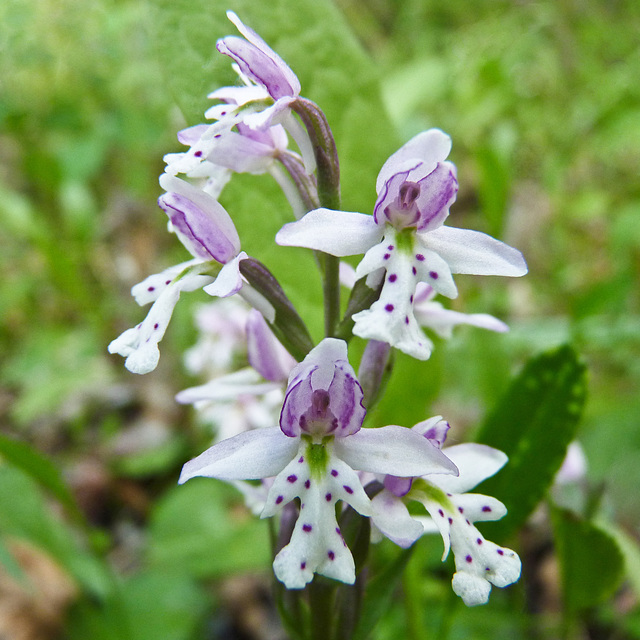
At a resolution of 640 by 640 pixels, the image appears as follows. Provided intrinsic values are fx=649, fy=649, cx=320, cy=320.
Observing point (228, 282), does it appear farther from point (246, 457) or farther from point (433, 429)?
point (433, 429)

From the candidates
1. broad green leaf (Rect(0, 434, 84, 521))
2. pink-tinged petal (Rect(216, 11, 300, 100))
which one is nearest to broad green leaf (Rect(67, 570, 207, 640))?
broad green leaf (Rect(0, 434, 84, 521))

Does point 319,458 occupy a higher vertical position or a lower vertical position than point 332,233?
lower

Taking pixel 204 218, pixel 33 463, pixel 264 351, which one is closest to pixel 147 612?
pixel 33 463

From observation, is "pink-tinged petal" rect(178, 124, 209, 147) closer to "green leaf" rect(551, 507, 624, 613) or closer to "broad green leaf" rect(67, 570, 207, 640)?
"green leaf" rect(551, 507, 624, 613)

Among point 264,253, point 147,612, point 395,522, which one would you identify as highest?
point 264,253

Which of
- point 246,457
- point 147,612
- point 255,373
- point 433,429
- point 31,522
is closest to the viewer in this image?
point 246,457

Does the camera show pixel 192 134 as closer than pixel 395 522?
No

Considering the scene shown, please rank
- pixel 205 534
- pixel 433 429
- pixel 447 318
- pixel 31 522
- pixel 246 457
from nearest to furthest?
1. pixel 246 457
2. pixel 433 429
3. pixel 447 318
4. pixel 31 522
5. pixel 205 534
